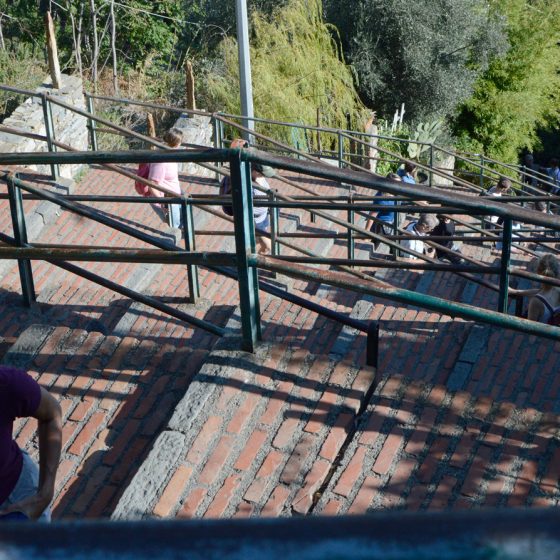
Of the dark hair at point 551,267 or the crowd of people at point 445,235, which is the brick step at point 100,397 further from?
Result: the dark hair at point 551,267

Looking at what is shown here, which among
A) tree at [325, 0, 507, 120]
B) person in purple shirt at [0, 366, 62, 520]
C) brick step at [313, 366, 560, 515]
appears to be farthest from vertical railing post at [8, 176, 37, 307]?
→ tree at [325, 0, 507, 120]

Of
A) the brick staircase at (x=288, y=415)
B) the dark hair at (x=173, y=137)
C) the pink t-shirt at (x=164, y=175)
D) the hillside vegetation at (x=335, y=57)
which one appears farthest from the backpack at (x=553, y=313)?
the hillside vegetation at (x=335, y=57)

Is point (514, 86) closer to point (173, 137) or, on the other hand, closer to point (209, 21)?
point (209, 21)

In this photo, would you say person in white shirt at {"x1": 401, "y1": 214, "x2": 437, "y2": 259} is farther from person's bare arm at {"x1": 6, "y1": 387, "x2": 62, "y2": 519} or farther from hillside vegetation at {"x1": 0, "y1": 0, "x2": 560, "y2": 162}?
hillside vegetation at {"x1": 0, "y1": 0, "x2": 560, "y2": 162}

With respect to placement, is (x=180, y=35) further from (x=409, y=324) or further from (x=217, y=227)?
(x=409, y=324)

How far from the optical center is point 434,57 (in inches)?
843

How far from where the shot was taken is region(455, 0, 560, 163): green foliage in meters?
23.7

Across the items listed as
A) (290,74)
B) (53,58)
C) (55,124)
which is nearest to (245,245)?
(55,124)

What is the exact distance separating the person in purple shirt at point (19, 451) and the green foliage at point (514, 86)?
22.2 meters

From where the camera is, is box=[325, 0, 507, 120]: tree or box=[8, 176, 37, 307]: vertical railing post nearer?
box=[8, 176, 37, 307]: vertical railing post

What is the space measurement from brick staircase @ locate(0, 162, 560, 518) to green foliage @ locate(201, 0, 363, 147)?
13.2 meters

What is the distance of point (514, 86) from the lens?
2398 cm

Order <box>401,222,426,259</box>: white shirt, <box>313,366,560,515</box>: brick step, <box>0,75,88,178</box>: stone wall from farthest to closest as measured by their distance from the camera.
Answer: <box>0,75,88,178</box>: stone wall → <box>401,222,426,259</box>: white shirt → <box>313,366,560,515</box>: brick step

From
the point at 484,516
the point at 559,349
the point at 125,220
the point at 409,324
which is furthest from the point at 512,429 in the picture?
the point at 125,220
